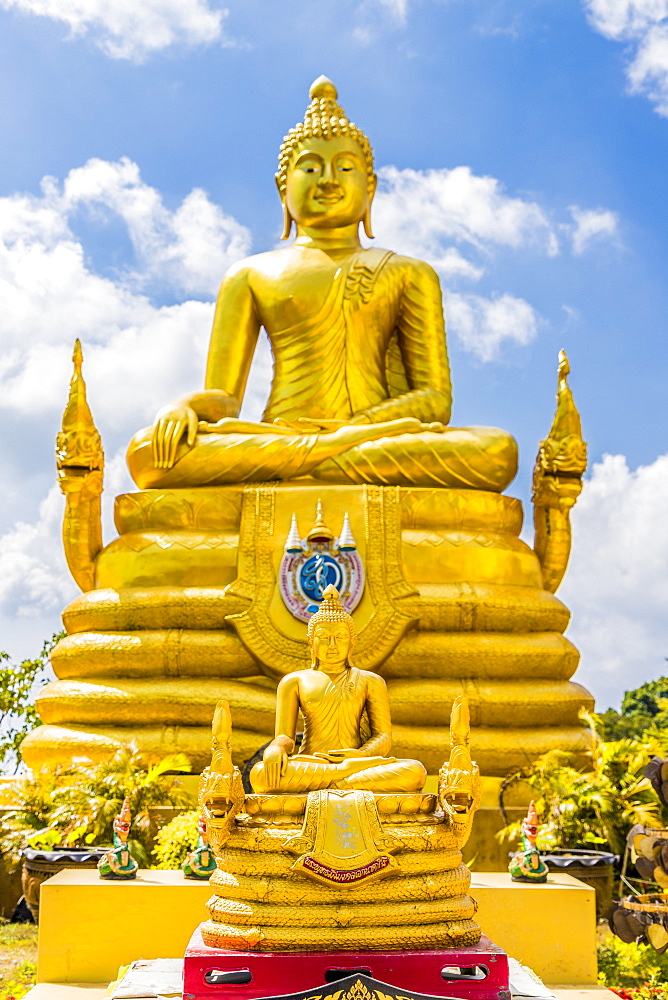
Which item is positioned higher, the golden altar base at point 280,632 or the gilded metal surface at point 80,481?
the gilded metal surface at point 80,481

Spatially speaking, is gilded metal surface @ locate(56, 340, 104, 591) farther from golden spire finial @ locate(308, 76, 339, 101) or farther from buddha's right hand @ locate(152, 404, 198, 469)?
golden spire finial @ locate(308, 76, 339, 101)

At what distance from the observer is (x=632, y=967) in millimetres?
6387

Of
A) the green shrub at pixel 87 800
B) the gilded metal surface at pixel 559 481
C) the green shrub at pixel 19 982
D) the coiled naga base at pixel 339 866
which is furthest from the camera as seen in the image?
the gilded metal surface at pixel 559 481

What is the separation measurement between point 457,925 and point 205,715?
16.6 ft

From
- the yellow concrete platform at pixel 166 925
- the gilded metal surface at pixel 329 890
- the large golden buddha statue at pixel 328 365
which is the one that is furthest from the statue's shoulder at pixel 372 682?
the large golden buddha statue at pixel 328 365

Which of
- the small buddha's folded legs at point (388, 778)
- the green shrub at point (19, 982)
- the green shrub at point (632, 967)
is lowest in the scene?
the green shrub at point (19, 982)

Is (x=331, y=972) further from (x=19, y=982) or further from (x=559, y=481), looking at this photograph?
(x=559, y=481)

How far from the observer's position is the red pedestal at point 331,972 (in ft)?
13.8

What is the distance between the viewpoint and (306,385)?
11.4m

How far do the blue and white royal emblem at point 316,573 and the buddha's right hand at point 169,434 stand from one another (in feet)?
4.60

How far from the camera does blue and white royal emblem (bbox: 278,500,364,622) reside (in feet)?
31.1

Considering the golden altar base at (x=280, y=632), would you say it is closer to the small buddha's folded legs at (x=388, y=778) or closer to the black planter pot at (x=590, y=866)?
the black planter pot at (x=590, y=866)

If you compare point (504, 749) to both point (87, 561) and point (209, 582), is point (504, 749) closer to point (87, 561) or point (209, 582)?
point (209, 582)

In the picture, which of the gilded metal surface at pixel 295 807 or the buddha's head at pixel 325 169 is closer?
the gilded metal surface at pixel 295 807
